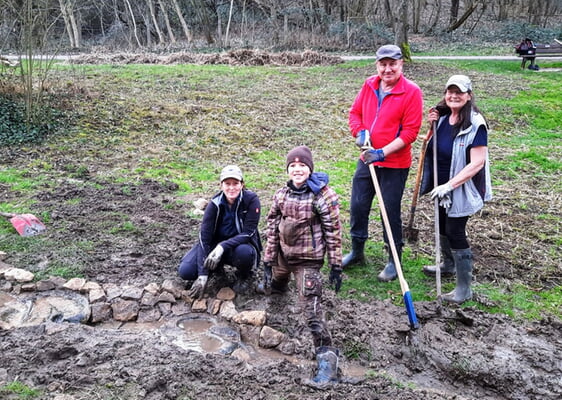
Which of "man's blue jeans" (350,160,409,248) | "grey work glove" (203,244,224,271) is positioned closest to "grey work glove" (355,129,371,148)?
"man's blue jeans" (350,160,409,248)

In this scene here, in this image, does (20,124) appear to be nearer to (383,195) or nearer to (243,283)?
(243,283)

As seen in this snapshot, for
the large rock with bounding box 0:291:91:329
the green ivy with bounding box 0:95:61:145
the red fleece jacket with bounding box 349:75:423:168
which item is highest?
the red fleece jacket with bounding box 349:75:423:168

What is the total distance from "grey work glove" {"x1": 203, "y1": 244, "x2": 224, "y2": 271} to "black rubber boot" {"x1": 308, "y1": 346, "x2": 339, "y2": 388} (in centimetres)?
123

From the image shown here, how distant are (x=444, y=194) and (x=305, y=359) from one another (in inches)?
68.7

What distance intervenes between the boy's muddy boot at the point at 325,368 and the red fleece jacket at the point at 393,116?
175 cm

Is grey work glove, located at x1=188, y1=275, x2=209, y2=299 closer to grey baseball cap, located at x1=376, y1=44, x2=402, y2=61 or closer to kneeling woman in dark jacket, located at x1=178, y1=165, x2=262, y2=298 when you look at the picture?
kneeling woman in dark jacket, located at x1=178, y1=165, x2=262, y2=298

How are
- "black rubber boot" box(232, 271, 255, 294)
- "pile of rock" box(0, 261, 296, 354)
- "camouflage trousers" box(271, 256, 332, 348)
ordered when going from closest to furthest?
"camouflage trousers" box(271, 256, 332, 348) → "pile of rock" box(0, 261, 296, 354) → "black rubber boot" box(232, 271, 255, 294)

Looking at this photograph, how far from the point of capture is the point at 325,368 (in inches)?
130

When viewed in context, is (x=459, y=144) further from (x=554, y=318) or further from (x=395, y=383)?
(x=395, y=383)

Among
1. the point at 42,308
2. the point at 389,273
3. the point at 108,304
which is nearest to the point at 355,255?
the point at 389,273

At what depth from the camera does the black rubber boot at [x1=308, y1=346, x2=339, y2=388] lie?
324cm

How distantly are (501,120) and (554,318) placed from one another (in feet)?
25.6

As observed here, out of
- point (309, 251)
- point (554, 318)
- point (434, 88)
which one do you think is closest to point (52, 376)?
point (309, 251)

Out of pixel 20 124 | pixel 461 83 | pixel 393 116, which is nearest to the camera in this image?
pixel 461 83
